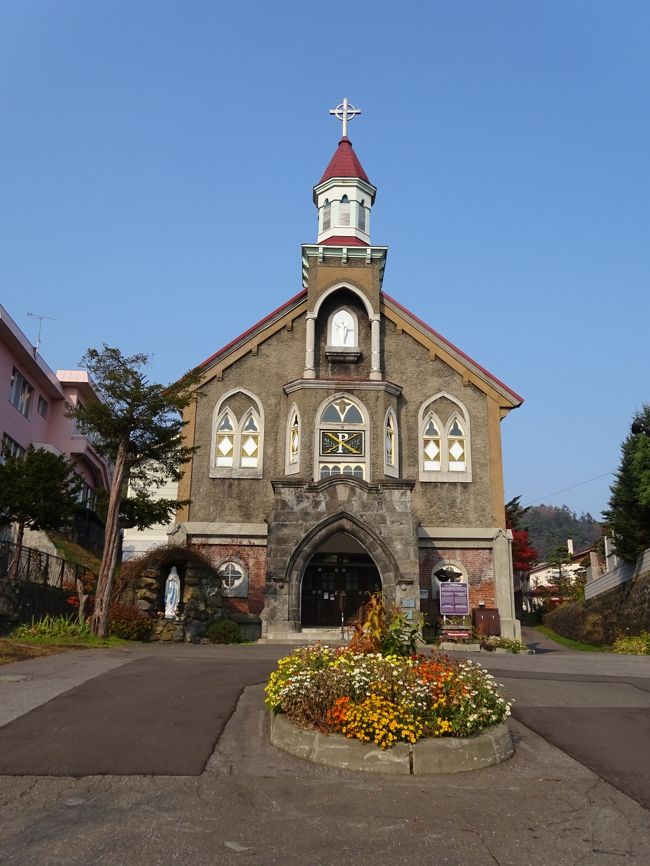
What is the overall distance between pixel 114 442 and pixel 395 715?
15.7 metres

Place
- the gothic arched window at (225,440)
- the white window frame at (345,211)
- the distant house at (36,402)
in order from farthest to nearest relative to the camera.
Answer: the distant house at (36,402) → the white window frame at (345,211) → the gothic arched window at (225,440)

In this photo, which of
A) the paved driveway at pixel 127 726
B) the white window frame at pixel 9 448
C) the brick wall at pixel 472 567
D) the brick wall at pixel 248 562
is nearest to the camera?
the paved driveway at pixel 127 726

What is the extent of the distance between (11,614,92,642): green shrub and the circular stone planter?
12519 mm

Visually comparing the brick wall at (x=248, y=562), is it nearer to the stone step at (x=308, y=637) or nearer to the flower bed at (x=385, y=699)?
the stone step at (x=308, y=637)

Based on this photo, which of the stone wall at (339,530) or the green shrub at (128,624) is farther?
the stone wall at (339,530)

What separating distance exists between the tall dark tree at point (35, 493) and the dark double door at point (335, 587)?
28.6 feet

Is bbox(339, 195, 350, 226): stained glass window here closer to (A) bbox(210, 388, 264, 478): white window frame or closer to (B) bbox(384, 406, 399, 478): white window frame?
(A) bbox(210, 388, 264, 478): white window frame

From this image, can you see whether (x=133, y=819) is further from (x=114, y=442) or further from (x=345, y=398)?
(x=345, y=398)

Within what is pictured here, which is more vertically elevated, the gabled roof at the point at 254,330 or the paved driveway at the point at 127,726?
the gabled roof at the point at 254,330

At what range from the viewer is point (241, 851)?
16.4 feet

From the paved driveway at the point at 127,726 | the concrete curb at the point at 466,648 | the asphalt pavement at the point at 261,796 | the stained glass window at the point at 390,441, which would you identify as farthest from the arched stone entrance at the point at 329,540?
the asphalt pavement at the point at 261,796

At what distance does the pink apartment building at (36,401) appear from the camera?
31.1 m

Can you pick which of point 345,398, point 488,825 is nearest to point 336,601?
point 345,398

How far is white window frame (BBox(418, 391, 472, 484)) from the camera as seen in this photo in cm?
2653
